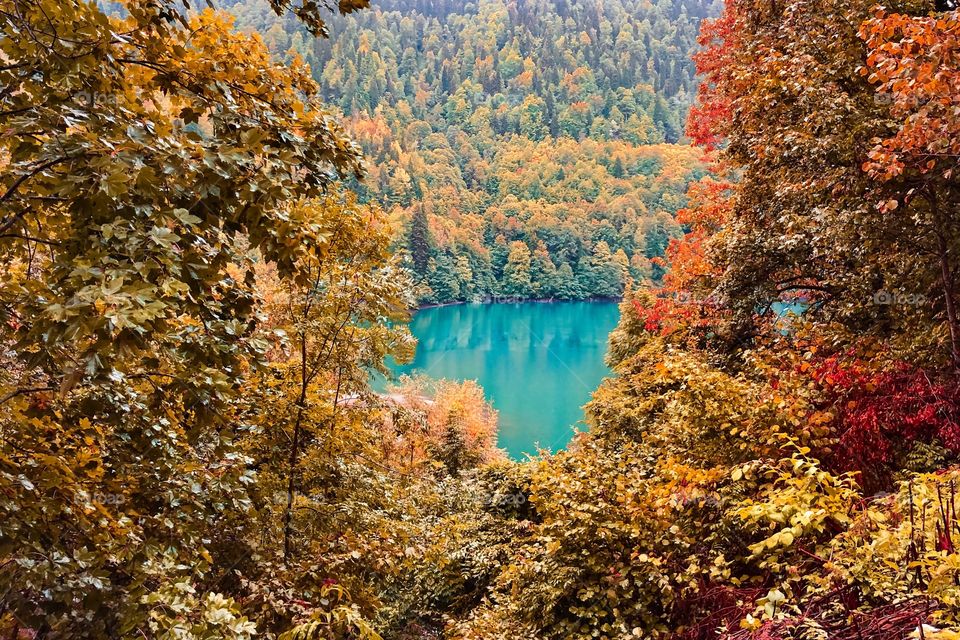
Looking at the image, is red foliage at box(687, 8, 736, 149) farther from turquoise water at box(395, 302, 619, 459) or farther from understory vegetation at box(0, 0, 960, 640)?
turquoise water at box(395, 302, 619, 459)

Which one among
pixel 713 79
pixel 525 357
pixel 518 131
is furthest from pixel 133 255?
pixel 518 131

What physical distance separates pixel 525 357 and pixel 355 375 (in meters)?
55.8

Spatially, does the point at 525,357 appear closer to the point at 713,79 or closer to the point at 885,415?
the point at 713,79

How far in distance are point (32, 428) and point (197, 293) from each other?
194 centimetres

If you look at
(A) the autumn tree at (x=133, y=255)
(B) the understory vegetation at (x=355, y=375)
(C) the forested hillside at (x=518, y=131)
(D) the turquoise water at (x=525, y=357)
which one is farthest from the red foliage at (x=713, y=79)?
(C) the forested hillside at (x=518, y=131)

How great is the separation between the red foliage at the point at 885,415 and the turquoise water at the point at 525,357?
2591 centimetres

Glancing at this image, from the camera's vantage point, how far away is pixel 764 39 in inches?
406

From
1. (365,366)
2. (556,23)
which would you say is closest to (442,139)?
(556,23)

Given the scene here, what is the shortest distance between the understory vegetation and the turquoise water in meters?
24.8

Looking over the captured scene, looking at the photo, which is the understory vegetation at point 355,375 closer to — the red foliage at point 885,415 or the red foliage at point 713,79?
the red foliage at point 885,415

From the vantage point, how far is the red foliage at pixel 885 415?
17.7 feet

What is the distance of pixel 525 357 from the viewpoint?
2461 inches

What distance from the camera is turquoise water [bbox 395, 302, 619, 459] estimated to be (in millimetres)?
44000

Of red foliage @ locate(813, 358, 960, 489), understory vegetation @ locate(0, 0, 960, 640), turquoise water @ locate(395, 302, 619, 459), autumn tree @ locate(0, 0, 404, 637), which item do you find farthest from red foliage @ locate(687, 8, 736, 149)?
turquoise water @ locate(395, 302, 619, 459)
